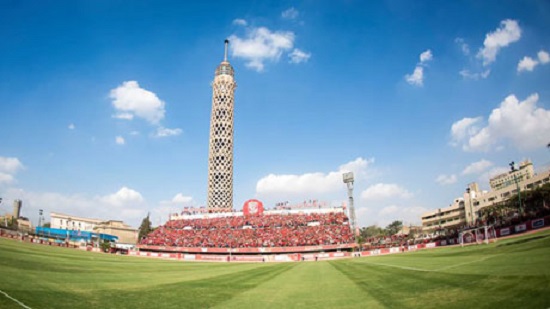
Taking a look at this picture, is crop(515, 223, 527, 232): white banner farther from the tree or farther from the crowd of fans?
the tree

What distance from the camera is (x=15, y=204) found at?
13700cm

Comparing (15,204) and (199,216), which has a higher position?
(15,204)

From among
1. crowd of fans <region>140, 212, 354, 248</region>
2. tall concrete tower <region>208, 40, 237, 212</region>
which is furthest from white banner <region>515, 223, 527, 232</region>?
tall concrete tower <region>208, 40, 237, 212</region>

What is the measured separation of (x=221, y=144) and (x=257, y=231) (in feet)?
A: 140

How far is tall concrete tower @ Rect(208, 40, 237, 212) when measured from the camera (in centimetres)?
11150

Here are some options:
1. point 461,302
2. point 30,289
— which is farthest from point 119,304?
point 461,302

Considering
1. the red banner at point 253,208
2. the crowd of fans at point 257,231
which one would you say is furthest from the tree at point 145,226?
the red banner at point 253,208

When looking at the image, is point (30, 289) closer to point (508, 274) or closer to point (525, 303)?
point (525, 303)

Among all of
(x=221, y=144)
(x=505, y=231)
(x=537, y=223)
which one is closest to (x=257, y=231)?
(x=221, y=144)

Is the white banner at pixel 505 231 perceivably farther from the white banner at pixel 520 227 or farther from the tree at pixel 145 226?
the tree at pixel 145 226

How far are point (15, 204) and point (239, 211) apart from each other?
10968 centimetres

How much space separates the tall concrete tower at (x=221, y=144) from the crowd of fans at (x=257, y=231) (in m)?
15.0

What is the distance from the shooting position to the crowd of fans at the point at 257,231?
73988 mm

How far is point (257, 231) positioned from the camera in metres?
83.3
